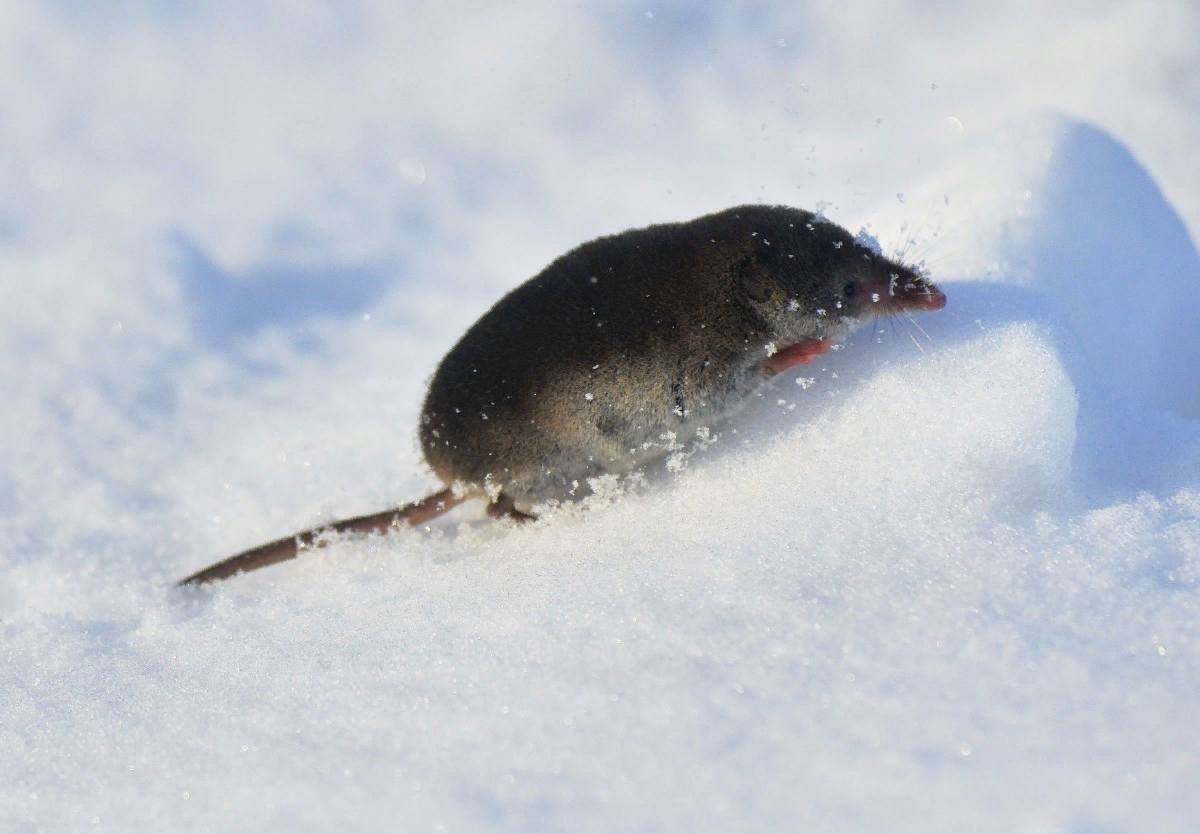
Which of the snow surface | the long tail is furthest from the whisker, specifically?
the long tail

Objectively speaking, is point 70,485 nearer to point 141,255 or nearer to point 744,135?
point 141,255

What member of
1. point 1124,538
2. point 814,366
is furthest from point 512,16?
point 1124,538

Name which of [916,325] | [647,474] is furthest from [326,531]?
[916,325]

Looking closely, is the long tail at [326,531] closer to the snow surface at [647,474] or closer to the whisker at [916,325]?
the snow surface at [647,474]

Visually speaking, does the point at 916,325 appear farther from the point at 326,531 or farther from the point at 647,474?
the point at 326,531

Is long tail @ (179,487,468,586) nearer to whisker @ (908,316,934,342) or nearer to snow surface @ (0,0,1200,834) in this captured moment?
snow surface @ (0,0,1200,834)

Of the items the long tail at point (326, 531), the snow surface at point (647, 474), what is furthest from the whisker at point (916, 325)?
the long tail at point (326, 531)
